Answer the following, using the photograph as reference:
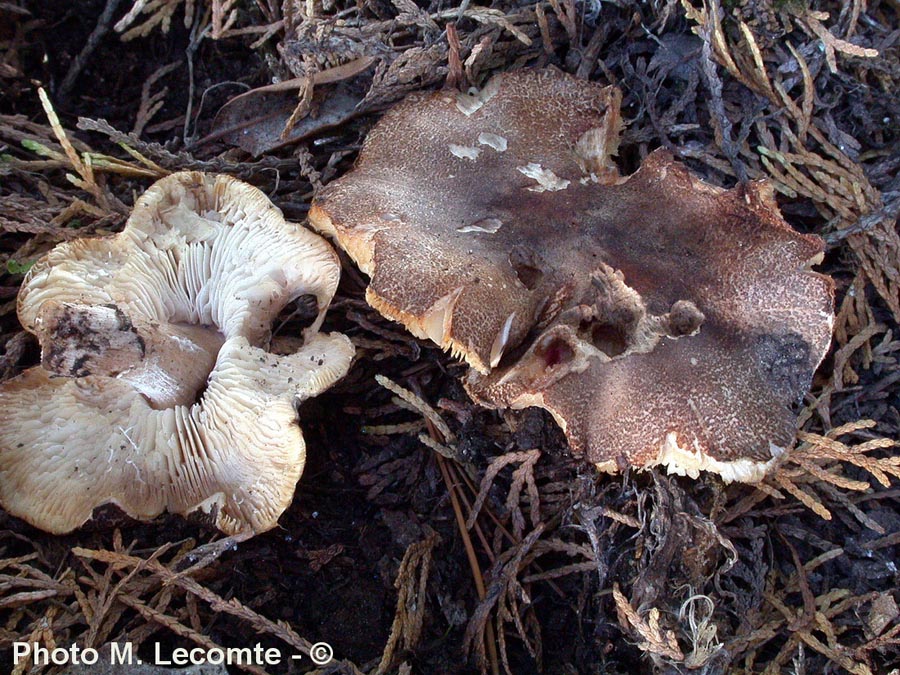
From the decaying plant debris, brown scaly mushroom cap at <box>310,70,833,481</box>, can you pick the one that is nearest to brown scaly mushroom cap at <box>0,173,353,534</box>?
the decaying plant debris

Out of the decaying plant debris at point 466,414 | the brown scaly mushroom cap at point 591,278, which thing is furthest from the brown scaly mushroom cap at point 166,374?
the brown scaly mushroom cap at point 591,278

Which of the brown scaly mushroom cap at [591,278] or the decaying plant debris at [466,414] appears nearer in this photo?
the brown scaly mushroom cap at [591,278]

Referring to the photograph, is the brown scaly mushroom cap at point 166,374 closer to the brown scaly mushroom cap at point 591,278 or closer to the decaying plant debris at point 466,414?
the decaying plant debris at point 466,414

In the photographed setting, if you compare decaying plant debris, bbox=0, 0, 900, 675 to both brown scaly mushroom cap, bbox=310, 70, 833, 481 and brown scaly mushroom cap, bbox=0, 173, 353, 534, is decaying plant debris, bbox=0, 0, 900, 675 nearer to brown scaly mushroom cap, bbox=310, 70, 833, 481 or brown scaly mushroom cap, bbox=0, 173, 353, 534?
brown scaly mushroom cap, bbox=0, 173, 353, 534

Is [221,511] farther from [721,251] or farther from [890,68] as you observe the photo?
[890,68]

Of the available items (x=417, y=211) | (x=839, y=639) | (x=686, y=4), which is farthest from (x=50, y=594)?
(x=686, y=4)

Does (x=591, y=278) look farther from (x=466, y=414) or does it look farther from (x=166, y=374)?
(x=166, y=374)

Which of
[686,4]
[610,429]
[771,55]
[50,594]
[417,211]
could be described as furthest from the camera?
[771,55]
